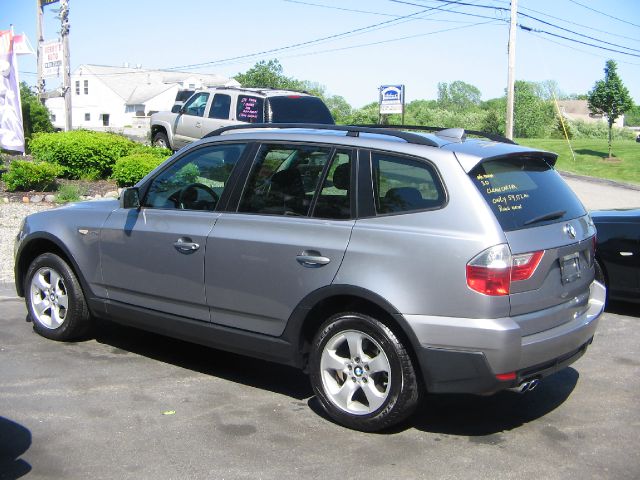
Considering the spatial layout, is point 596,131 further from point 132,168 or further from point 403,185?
point 403,185

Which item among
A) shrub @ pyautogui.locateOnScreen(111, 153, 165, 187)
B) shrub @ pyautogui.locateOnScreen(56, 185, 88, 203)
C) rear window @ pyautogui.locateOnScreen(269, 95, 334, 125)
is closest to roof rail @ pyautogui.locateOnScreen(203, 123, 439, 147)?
shrub @ pyautogui.locateOnScreen(56, 185, 88, 203)

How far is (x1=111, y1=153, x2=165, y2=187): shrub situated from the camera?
48.1 feet

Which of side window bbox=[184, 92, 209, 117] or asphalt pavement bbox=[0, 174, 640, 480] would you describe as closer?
asphalt pavement bbox=[0, 174, 640, 480]

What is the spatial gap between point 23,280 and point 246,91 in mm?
11172

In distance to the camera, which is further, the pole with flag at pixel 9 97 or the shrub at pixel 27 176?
the pole with flag at pixel 9 97

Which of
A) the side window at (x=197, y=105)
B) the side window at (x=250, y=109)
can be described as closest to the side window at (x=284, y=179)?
the side window at (x=250, y=109)

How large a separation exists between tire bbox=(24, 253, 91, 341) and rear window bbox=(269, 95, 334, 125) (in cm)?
1032

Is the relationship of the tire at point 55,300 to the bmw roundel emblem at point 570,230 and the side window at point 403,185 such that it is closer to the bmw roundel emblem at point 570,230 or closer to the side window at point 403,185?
the side window at point 403,185

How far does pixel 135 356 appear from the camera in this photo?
6.27 metres

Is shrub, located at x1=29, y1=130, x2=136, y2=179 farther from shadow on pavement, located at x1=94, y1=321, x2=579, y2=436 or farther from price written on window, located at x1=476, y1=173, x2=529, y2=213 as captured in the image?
price written on window, located at x1=476, y1=173, x2=529, y2=213

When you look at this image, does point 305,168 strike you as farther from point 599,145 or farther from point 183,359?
point 599,145

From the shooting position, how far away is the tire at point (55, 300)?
6.28 m

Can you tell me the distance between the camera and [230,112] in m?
17.7

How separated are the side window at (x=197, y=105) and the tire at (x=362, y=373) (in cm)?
1456
